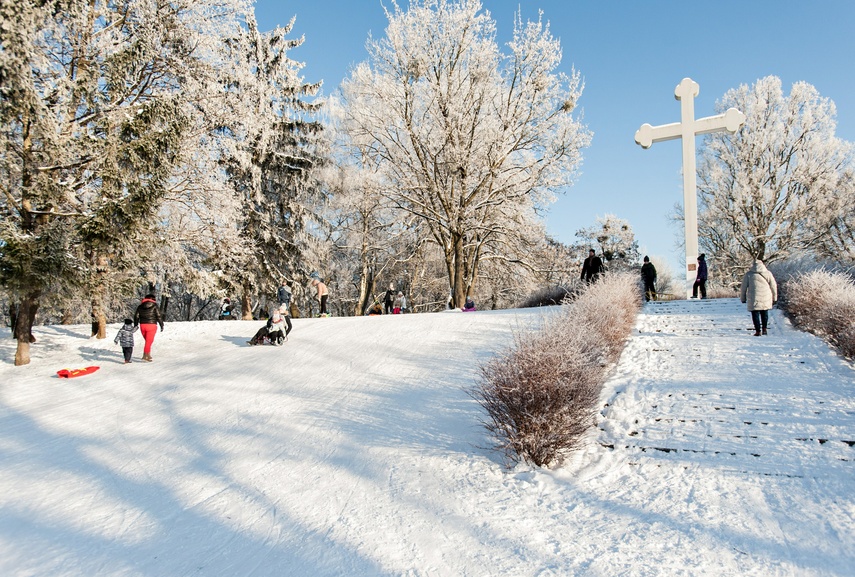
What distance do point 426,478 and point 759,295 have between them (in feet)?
26.3

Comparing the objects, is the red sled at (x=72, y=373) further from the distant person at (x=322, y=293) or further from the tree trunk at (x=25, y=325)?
the distant person at (x=322, y=293)

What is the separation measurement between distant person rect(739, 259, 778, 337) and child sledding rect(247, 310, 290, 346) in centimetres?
1043

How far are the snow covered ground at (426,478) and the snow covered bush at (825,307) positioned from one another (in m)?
0.33

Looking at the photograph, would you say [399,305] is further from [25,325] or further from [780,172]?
[780,172]

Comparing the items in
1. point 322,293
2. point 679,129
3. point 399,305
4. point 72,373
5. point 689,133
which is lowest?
point 72,373

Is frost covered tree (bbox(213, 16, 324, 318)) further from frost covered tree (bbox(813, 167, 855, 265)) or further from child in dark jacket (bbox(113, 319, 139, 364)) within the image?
frost covered tree (bbox(813, 167, 855, 265))

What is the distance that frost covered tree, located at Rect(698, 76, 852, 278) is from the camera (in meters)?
25.1

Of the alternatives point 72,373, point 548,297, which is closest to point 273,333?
point 72,373

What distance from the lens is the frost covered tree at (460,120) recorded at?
67.6 feet

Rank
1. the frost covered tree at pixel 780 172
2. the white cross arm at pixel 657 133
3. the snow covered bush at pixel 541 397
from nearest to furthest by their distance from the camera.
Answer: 1. the snow covered bush at pixel 541 397
2. the white cross arm at pixel 657 133
3. the frost covered tree at pixel 780 172

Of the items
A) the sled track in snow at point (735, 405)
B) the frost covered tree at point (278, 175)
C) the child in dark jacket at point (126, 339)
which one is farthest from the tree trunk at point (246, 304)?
the sled track in snow at point (735, 405)

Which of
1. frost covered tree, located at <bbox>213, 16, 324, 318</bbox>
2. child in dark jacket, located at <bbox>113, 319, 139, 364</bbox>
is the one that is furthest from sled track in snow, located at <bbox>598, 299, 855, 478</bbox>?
frost covered tree, located at <bbox>213, 16, 324, 318</bbox>

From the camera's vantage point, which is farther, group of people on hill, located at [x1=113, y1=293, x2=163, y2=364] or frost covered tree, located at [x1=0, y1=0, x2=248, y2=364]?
group of people on hill, located at [x1=113, y1=293, x2=163, y2=364]

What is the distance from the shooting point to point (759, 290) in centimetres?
954
